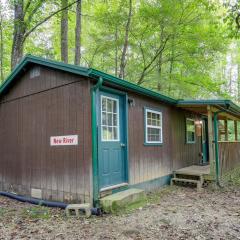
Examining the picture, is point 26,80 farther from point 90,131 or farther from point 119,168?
point 119,168

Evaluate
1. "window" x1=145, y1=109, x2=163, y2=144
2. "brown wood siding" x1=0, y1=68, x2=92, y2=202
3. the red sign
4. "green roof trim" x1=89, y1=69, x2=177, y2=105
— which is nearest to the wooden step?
"window" x1=145, y1=109, x2=163, y2=144

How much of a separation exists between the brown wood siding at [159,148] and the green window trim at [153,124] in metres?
0.12

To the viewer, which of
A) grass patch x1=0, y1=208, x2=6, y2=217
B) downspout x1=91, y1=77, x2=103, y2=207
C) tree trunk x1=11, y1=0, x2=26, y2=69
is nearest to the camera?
downspout x1=91, y1=77, x2=103, y2=207

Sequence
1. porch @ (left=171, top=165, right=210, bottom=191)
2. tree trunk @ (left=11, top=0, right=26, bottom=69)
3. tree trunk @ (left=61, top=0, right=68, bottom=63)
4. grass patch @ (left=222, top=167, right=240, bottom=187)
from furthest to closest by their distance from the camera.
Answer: tree trunk @ (left=61, top=0, right=68, bottom=63)
tree trunk @ (left=11, top=0, right=26, bottom=69)
grass patch @ (left=222, top=167, right=240, bottom=187)
porch @ (left=171, top=165, right=210, bottom=191)

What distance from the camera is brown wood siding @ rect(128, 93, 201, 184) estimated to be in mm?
7090

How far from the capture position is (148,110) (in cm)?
789

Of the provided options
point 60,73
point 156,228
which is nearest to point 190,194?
point 156,228

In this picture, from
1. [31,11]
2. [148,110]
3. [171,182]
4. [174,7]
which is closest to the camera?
[148,110]

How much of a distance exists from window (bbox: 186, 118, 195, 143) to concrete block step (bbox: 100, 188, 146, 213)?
16.3 ft

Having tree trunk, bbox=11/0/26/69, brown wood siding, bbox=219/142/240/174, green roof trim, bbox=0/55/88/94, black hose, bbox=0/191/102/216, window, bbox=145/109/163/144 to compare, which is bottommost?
black hose, bbox=0/191/102/216

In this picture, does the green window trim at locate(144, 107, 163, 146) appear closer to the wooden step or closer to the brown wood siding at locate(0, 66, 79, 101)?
the wooden step

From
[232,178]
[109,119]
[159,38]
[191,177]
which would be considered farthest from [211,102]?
[159,38]

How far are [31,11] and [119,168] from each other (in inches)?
304

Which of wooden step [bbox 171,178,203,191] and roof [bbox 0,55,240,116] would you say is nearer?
roof [bbox 0,55,240,116]
